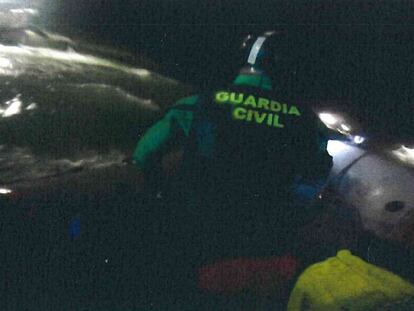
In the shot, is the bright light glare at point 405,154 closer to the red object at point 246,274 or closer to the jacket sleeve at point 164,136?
the red object at point 246,274

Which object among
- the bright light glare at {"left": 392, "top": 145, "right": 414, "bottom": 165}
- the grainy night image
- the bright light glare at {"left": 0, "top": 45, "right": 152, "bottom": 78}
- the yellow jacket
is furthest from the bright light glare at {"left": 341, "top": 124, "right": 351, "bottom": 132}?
the bright light glare at {"left": 0, "top": 45, "right": 152, "bottom": 78}

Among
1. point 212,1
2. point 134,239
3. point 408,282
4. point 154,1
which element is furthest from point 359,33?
point 134,239

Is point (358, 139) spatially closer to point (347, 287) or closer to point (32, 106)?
point (347, 287)

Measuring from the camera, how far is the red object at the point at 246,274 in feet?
6.31

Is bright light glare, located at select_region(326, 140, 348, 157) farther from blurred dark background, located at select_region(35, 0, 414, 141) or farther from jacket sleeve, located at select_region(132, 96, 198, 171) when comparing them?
jacket sleeve, located at select_region(132, 96, 198, 171)

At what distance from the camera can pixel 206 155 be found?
2010 mm

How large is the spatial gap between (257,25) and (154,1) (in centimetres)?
31

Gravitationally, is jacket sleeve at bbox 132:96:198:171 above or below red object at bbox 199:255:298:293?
above

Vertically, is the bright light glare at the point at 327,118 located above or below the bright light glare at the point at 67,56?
below

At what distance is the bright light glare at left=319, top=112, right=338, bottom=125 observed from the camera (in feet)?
6.59

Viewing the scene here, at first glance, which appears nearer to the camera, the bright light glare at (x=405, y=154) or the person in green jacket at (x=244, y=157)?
the person in green jacket at (x=244, y=157)

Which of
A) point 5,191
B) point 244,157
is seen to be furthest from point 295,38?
point 5,191

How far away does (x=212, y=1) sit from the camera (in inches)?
77.7

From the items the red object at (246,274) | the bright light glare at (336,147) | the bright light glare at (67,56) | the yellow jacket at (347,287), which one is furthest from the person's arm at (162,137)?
the yellow jacket at (347,287)
